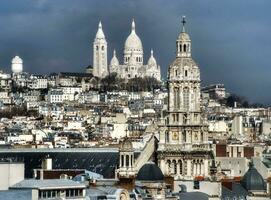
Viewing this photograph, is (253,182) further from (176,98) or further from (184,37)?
(184,37)

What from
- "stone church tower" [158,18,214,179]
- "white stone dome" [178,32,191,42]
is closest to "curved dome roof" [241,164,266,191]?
"stone church tower" [158,18,214,179]

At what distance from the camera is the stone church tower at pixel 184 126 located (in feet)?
243

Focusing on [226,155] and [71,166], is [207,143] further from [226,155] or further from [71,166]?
[226,155]

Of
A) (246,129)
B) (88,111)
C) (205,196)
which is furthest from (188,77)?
(88,111)

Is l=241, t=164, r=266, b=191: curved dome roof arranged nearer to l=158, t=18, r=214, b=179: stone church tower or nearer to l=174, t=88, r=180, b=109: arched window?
l=158, t=18, r=214, b=179: stone church tower

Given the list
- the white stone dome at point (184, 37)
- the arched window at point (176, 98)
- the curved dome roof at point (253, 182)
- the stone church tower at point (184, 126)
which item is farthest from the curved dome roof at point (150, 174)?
the white stone dome at point (184, 37)

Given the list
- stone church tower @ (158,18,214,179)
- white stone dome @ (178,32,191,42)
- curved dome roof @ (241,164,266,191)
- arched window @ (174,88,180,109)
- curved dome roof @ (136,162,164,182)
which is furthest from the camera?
white stone dome @ (178,32,191,42)

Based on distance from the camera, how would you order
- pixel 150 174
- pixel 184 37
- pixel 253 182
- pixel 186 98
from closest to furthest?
pixel 150 174 → pixel 253 182 → pixel 186 98 → pixel 184 37

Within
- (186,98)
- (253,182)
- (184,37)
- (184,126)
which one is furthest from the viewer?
(184,37)

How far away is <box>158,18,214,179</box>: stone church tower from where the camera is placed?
73.9 meters

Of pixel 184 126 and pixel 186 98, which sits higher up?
pixel 186 98

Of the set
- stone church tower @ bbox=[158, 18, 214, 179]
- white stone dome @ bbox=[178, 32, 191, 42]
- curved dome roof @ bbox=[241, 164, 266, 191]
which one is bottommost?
curved dome roof @ bbox=[241, 164, 266, 191]

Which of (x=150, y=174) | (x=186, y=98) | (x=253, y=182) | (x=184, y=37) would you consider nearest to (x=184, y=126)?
(x=186, y=98)

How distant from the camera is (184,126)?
247ft
